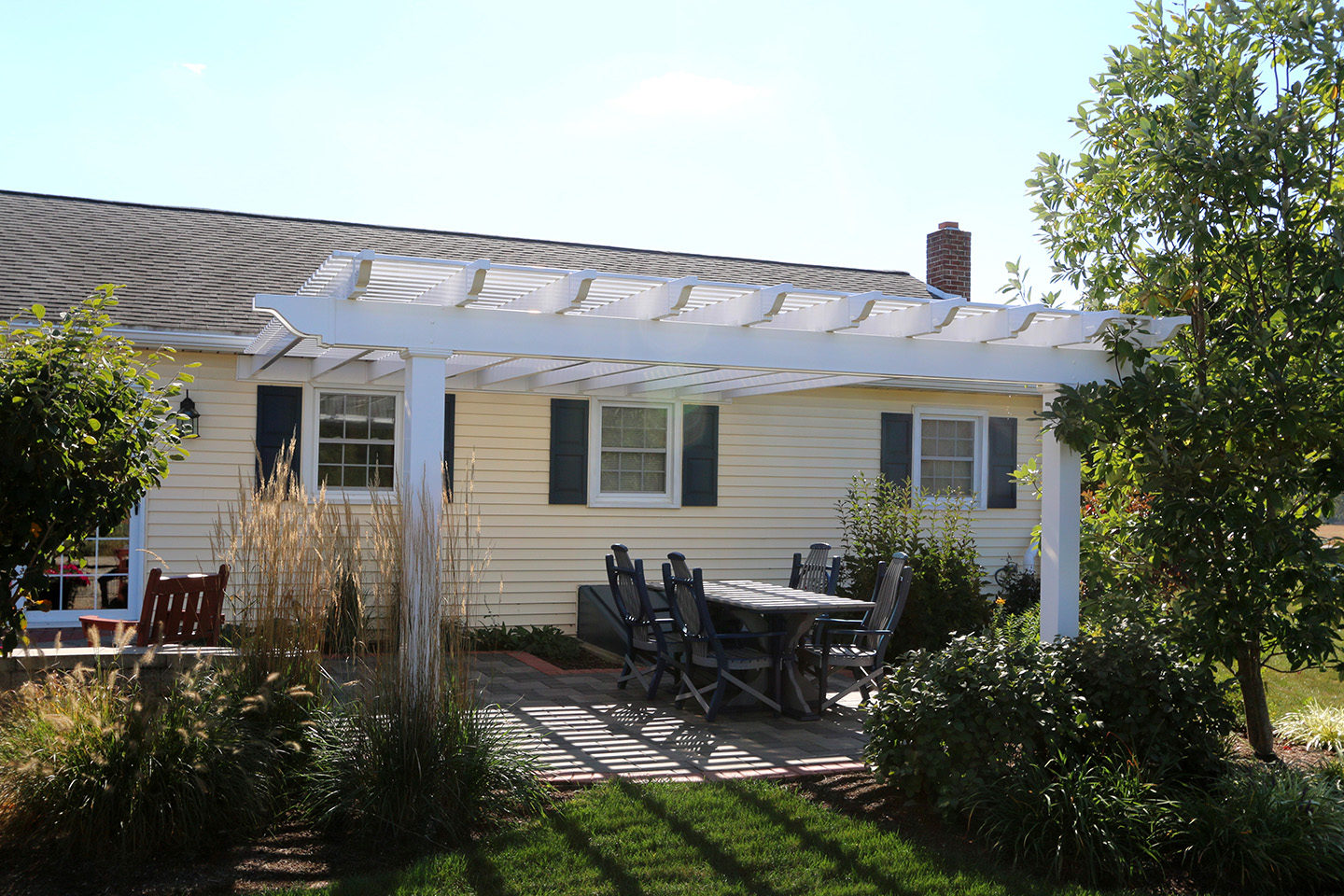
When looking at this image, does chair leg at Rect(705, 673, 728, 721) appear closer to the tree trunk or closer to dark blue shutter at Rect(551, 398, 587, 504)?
the tree trunk


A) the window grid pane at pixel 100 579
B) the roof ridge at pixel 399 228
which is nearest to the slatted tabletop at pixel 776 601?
the window grid pane at pixel 100 579

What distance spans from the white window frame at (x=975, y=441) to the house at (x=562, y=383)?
0.03 m

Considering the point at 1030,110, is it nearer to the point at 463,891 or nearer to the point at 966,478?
the point at 966,478

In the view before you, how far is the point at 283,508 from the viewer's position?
4766 millimetres

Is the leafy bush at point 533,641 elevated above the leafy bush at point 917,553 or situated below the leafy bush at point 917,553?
below

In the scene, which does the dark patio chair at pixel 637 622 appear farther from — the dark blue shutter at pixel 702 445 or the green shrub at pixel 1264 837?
the green shrub at pixel 1264 837

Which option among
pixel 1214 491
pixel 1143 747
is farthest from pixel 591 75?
pixel 1143 747

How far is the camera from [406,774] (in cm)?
423

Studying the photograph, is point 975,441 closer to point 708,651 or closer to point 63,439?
point 708,651

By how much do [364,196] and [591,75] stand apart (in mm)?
6820

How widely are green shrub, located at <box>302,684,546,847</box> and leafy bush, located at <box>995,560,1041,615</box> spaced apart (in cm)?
815

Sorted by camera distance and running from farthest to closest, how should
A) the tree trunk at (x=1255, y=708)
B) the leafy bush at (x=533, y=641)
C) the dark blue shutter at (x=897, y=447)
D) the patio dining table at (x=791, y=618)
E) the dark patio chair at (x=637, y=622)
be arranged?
the dark blue shutter at (x=897, y=447), the leafy bush at (x=533, y=641), the dark patio chair at (x=637, y=622), the patio dining table at (x=791, y=618), the tree trunk at (x=1255, y=708)

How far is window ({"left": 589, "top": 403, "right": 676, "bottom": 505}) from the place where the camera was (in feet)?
33.5

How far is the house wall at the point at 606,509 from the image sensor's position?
8695 mm
